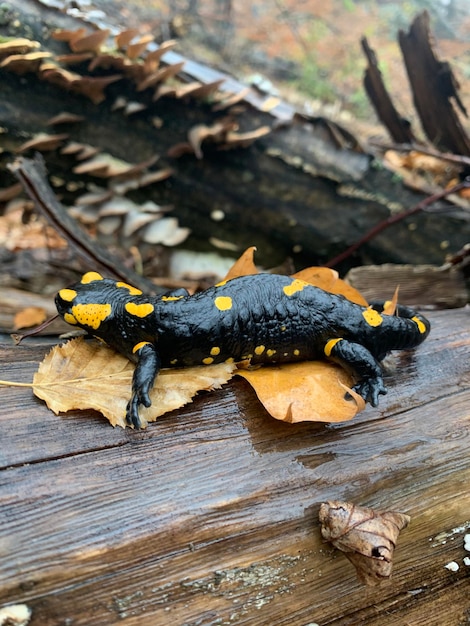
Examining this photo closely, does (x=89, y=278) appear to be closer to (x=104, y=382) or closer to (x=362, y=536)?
(x=104, y=382)

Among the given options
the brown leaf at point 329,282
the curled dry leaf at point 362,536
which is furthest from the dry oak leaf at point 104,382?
the brown leaf at point 329,282

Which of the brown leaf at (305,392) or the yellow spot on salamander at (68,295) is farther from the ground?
the brown leaf at (305,392)

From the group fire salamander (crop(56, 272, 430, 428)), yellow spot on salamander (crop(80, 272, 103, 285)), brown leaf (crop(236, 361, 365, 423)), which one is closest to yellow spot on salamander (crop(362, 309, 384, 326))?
fire salamander (crop(56, 272, 430, 428))

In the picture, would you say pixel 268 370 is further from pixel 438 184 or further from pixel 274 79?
pixel 274 79

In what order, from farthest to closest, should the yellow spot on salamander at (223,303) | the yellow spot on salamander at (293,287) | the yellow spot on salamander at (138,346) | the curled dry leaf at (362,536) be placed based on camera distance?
the yellow spot on salamander at (293,287)
the yellow spot on salamander at (223,303)
the yellow spot on salamander at (138,346)
the curled dry leaf at (362,536)

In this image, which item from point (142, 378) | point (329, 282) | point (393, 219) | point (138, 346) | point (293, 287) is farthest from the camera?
point (393, 219)

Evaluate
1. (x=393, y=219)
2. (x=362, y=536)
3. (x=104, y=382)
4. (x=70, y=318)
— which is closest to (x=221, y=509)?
(x=362, y=536)

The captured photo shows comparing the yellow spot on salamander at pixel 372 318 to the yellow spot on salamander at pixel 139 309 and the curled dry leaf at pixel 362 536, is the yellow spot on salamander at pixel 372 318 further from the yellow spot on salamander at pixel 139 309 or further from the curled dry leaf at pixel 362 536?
the yellow spot on salamander at pixel 139 309
